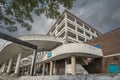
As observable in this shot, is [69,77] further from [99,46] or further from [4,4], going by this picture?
[99,46]

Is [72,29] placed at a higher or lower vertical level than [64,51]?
higher

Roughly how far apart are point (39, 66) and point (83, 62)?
1892cm

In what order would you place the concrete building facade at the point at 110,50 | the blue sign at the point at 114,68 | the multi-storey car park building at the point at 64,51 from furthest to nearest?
the multi-storey car park building at the point at 64,51 < the concrete building facade at the point at 110,50 < the blue sign at the point at 114,68

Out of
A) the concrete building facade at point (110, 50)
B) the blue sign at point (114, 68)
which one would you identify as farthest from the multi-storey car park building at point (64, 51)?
the blue sign at point (114, 68)

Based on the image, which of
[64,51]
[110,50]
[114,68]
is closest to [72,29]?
[110,50]

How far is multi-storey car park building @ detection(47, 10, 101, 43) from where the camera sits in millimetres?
27734

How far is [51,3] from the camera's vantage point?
4836 millimetres

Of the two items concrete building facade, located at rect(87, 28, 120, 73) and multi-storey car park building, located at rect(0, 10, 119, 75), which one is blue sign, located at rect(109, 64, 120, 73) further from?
multi-storey car park building, located at rect(0, 10, 119, 75)

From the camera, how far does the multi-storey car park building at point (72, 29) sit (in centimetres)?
2773

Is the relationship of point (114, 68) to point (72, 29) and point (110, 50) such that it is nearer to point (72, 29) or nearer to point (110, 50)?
point (110, 50)

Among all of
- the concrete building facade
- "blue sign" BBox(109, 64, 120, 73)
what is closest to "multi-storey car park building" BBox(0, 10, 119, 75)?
the concrete building facade

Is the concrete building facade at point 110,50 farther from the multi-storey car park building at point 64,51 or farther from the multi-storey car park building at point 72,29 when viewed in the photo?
the multi-storey car park building at point 72,29

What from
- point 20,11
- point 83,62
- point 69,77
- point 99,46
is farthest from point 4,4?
point 99,46

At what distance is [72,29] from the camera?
2930 cm
